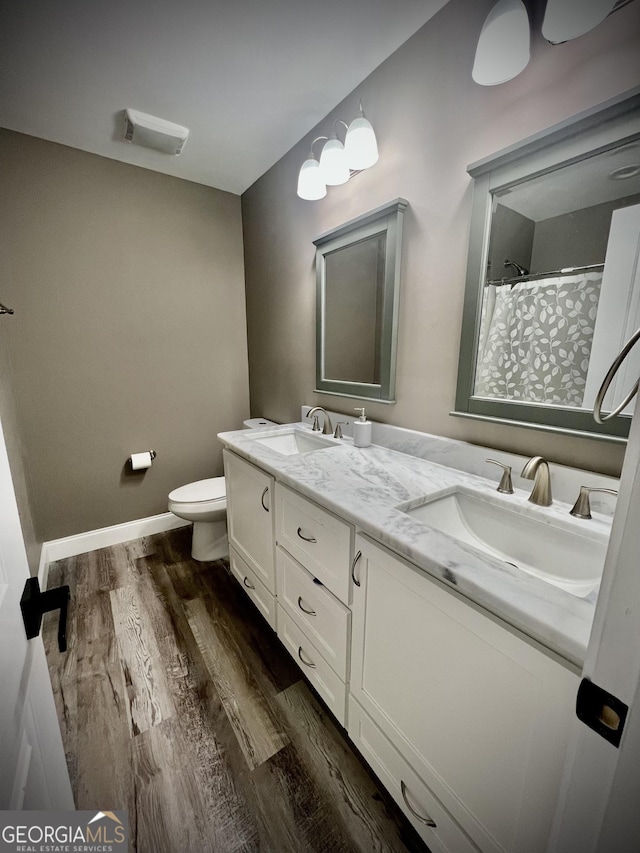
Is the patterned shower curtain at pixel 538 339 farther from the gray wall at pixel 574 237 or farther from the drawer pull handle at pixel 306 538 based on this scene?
the drawer pull handle at pixel 306 538

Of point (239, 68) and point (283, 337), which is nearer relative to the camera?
point (239, 68)

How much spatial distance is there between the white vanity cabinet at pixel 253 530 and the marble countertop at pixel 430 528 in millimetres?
99

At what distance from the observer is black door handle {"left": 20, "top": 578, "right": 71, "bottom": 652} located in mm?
566

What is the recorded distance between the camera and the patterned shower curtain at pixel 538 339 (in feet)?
3.00

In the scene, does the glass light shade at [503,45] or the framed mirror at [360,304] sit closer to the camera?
the glass light shade at [503,45]

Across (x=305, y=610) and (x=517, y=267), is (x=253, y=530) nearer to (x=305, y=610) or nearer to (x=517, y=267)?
(x=305, y=610)

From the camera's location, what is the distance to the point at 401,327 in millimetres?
1394

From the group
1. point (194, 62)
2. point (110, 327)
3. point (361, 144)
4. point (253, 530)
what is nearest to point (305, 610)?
point (253, 530)

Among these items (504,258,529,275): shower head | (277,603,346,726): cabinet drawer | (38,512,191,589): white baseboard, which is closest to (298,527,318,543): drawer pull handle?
(277,603,346,726): cabinet drawer

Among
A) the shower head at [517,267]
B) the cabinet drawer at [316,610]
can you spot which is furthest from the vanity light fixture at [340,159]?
the cabinet drawer at [316,610]

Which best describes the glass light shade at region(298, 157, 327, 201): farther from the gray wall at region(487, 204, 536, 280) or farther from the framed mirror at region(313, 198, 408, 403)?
the gray wall at region(487, 204, 536, 280)

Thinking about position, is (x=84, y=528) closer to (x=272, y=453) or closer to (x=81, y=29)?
(x=272, y=453)

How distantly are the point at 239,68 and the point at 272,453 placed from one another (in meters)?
1.58

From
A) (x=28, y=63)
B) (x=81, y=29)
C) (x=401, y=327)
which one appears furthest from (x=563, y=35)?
(x=28, y=63)
